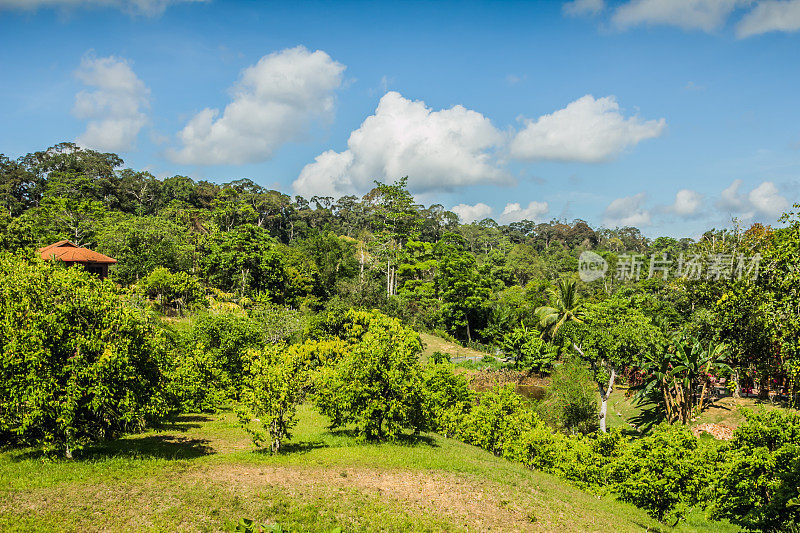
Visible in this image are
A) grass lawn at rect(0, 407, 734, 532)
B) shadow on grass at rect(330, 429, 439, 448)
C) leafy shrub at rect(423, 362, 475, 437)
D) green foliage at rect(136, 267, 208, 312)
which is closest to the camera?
grass lawn at rect(0, 407, 734, 532)

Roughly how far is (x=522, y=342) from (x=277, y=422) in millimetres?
30470

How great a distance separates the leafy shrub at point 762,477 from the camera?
33.2ft

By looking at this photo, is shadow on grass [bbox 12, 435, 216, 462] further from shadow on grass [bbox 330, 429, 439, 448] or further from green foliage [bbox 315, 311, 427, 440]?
shadow on grass [bbox 330, 429, 439, 448]

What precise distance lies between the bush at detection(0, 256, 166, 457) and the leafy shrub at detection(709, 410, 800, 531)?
15097 mm

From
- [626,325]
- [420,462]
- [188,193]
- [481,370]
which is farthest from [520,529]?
[188,193]

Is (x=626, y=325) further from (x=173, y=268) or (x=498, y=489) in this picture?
(x=173, y=268)

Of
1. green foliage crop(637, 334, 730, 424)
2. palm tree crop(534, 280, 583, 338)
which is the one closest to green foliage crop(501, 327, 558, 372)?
palm tree crop(534, 280, 583, 338)

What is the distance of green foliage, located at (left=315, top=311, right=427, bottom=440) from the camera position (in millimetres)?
17547

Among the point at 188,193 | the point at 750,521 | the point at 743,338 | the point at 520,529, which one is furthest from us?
the point at 188,193

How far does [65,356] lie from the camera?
12492mm

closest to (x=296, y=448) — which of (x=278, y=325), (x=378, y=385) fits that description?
(x=378, y=385)

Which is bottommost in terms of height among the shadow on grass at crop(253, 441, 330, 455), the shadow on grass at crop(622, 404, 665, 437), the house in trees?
the shadow on grass at crop(622, 404, 665, 437)

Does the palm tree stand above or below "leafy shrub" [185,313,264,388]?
above

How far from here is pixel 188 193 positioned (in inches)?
3484
